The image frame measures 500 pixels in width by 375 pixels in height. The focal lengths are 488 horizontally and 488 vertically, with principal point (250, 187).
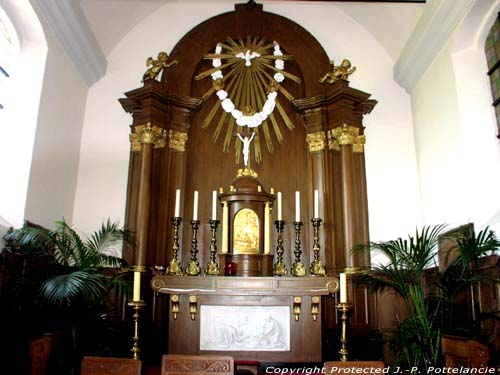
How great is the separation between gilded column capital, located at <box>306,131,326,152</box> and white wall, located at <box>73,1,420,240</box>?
858 millimetres

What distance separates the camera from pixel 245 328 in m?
5.96

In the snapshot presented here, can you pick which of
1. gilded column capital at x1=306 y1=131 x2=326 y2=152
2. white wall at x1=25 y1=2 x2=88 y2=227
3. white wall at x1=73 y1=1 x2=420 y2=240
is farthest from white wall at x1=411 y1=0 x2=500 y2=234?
white wall at x1=25 y1=2 x2=88 y2=227

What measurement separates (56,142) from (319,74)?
4.21 meters

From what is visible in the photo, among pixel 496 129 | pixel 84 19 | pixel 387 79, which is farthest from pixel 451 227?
pixel 84 19

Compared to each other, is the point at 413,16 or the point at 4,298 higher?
the point at 413,16

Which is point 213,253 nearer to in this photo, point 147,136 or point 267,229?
A: point 267,229

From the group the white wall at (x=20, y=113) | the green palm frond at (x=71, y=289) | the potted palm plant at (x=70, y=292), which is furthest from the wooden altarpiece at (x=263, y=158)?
the white wall at (x=20, y=113)

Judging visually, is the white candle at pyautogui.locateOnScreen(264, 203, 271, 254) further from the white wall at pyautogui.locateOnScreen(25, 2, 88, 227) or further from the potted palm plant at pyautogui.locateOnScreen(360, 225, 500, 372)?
the white wall at pyautogui.locateOnScreen(25, 2, 88, 227)

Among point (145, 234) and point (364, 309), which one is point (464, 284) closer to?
point (364, 309)

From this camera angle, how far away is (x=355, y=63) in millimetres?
8375

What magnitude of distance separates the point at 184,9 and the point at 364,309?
5.80 meters

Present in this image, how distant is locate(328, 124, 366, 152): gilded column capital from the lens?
7375 mm

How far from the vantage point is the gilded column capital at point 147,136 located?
727 cm

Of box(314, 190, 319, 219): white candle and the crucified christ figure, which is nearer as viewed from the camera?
box(314, 190, 319, 219): white candle
